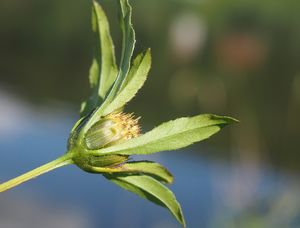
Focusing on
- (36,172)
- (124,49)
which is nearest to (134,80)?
(124,49)

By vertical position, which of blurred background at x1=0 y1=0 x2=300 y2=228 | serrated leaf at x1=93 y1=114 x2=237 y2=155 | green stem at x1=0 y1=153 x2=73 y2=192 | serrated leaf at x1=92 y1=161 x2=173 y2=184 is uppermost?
serrated leaf at x1=93 y1=114 x2=237 y2=155

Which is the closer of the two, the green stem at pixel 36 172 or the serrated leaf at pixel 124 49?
the green stem at pixel 36 172

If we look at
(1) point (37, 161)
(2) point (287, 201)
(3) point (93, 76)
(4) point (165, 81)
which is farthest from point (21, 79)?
(3) point (93, 76)

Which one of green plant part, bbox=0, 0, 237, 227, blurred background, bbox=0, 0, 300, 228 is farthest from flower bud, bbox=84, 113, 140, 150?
blurred background, bbox=0, 0, 300, 228

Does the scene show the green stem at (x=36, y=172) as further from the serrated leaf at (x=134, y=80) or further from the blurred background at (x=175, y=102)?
the blurred background at (x=175, y=102)

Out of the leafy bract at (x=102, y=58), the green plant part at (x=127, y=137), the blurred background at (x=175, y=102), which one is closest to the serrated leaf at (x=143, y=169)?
the green plant part at (x=127, y=137)

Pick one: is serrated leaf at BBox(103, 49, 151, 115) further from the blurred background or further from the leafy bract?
the blurred background
